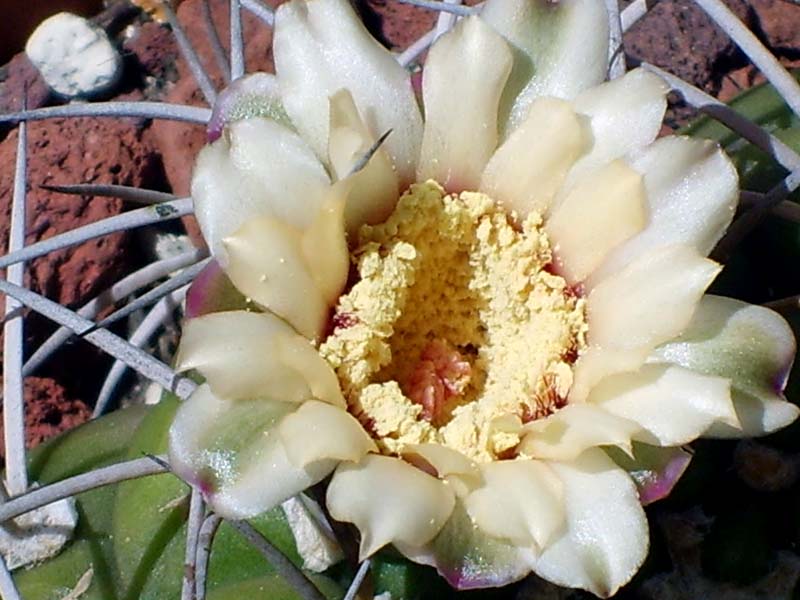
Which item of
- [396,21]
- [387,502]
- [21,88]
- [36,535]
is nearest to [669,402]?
[387,502]

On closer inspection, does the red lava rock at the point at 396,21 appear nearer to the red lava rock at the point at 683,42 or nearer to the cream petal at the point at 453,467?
the red lava rock at the point at 683,42

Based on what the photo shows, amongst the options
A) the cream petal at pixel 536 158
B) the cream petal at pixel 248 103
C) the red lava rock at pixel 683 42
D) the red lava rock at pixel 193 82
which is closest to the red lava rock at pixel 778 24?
the red lava rock at pixel 683 42

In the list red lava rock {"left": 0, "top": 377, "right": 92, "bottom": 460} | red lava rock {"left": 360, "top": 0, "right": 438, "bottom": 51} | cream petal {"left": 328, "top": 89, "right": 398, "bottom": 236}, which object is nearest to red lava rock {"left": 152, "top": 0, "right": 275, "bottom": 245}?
red lava rock {"left": 360, "top": 0, "right": 438, "bottom": 51}

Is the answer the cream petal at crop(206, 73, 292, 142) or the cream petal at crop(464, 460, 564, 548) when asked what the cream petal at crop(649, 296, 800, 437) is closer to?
the cream petal at crop(464, 460, 564, 548)

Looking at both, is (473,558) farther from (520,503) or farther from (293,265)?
(293,265)

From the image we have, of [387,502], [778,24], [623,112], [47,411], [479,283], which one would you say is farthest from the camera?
[778,24]

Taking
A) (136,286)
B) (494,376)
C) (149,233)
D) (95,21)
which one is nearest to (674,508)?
(494,376)
